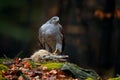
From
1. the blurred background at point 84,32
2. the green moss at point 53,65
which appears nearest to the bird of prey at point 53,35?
the green moss at point 53,65

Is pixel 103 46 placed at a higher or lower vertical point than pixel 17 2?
lower

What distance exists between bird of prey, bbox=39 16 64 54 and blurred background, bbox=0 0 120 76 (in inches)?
376

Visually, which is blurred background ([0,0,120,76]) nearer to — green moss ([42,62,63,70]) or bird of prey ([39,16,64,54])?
bird of prey ([39,16,64,54])

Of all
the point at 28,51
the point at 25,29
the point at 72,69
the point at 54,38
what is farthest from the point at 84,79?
the point at 25,29

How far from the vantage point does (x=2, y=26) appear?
23.0 m

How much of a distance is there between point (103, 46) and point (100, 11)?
1186 mm

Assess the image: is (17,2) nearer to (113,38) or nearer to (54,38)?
(113,38)

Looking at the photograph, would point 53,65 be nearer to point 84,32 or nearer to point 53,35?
point 53,35

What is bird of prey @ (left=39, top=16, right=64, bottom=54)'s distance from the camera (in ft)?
37.6

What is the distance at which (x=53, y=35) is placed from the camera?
11508 mm

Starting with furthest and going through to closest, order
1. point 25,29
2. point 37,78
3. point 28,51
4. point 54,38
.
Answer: point 25,29
point 28,51
point 54,38
point 37,78

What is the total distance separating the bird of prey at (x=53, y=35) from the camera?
11469 mm

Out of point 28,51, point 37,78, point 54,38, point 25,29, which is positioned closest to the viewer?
point 37,78

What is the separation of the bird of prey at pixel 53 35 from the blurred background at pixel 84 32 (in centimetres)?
954
